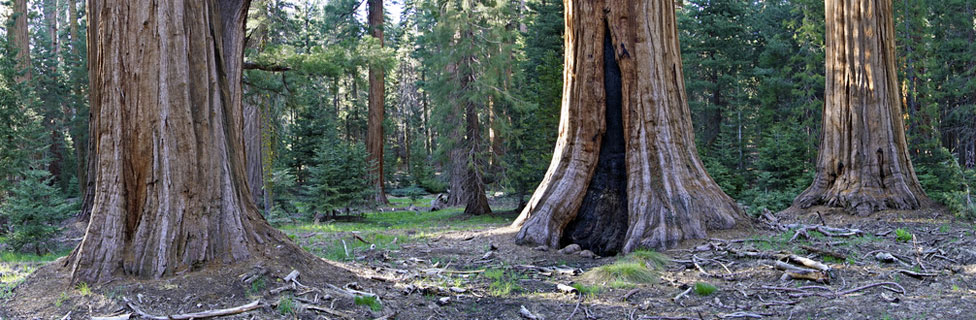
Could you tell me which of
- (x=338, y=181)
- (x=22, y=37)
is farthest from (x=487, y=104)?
(x=22, y=37)

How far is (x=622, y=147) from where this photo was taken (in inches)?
315

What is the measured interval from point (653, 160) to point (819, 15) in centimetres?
1886

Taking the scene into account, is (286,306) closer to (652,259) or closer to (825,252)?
(652,259)

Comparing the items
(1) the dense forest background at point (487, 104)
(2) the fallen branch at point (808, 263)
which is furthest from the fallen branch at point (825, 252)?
(1) the dense forest background at point (487, 104)

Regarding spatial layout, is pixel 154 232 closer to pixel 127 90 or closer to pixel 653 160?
pixel 127 90

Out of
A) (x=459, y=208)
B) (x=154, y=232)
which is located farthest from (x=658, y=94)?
(x=459, y=208)

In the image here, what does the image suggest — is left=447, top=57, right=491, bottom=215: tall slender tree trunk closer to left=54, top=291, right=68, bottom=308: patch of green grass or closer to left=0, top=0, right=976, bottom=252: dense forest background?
left=0, top=0, right=976, bottom=252: dense forest background

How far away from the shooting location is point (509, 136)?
16.6 meters

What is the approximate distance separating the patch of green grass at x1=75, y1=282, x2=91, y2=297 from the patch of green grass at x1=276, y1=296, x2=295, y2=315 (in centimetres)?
146

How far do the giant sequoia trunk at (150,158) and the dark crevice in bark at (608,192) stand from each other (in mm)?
4208

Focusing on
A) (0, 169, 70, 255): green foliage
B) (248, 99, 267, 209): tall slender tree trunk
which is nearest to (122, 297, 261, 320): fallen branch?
(0, 169, 70, 255): green foliage

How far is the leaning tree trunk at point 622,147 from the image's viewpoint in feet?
24.3

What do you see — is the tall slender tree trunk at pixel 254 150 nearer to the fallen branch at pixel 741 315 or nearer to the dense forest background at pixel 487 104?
the dense forest background at pixel 487 104

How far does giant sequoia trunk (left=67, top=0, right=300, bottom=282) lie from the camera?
4.88 metres
